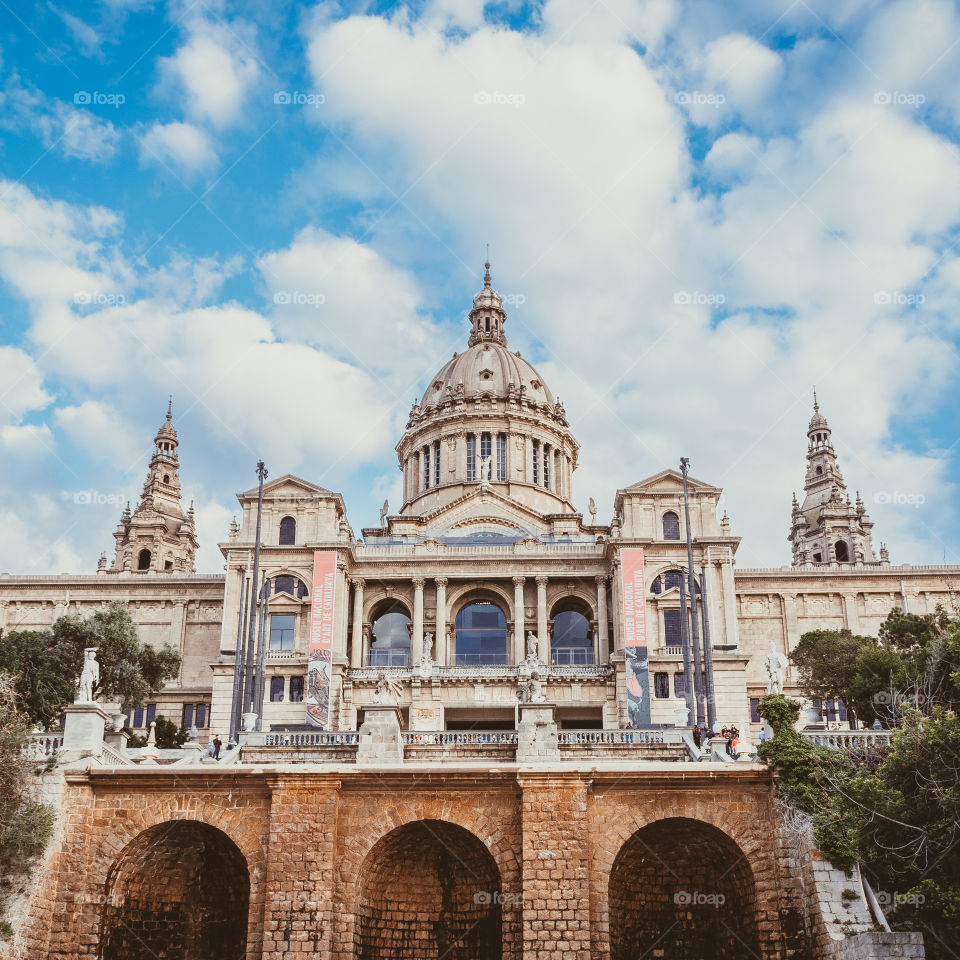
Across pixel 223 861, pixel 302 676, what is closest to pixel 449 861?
pixel 223 861

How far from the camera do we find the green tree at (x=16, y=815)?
30750 millimetres

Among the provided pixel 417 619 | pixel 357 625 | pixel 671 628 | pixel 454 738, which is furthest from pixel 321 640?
pixel 454 738

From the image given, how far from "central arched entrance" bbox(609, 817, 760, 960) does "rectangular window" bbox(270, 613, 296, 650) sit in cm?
3734

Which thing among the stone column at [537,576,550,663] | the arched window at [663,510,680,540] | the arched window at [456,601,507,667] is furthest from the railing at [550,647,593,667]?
the arched window at [663,510,680,540]

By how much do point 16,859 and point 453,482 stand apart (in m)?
56.9

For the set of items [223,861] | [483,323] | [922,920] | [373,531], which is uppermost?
[483,323]

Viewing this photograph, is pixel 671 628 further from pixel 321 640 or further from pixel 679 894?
→ pixel 679 894

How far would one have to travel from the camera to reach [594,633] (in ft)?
231

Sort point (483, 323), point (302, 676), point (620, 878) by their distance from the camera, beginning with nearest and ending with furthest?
point (620, 878), point (302, 676), point (483, 323)

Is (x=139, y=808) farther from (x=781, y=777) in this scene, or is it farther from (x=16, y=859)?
(x=781, y=777)

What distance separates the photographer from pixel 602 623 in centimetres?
6831

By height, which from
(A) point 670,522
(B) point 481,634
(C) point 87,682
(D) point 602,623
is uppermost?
(A) point 670,522

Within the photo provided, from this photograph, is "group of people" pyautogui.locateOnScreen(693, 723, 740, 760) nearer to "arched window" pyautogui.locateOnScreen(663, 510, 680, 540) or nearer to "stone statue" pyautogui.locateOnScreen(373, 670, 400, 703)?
"stone statue" pyautogui.locateOnScreen(373, 670, 400, 703)

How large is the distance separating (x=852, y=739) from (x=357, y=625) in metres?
39.7
